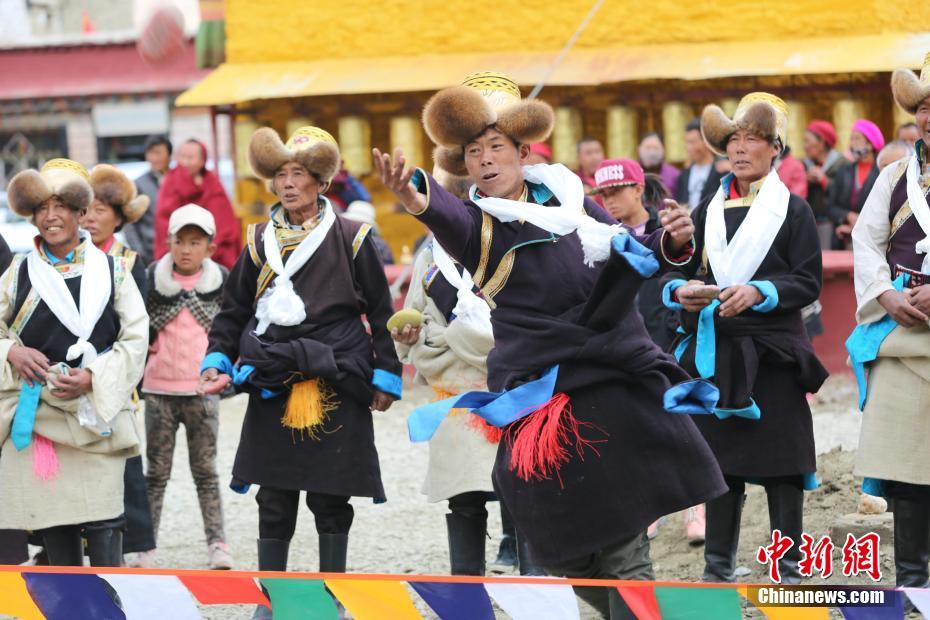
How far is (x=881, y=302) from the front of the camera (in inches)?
206

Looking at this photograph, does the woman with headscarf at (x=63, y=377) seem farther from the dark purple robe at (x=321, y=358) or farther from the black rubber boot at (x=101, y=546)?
the dark purple robe at (x=321, y=358)

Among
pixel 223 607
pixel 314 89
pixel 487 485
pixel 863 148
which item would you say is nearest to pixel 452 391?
pixel 487 485

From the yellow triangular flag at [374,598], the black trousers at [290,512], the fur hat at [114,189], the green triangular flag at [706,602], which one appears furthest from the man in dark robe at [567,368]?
the fur hat at [114,189]

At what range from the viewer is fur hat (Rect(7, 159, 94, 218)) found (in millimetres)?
5832

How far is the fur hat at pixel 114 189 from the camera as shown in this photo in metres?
6.73

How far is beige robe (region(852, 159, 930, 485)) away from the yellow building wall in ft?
23.9

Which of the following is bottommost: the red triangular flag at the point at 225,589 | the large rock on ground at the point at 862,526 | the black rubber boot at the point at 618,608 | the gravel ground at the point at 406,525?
the gravel ground at the point at 406,525

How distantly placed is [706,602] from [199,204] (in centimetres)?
757

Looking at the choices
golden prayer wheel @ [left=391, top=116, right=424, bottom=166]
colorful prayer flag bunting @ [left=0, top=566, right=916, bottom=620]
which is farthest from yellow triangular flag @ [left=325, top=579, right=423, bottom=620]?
golden prayer wheel @ [left=391, top=116, right=424, bottom=166]

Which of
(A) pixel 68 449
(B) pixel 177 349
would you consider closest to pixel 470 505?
(A) pixel 68 449

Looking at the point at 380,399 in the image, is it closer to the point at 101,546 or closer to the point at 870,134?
the point at 101,546

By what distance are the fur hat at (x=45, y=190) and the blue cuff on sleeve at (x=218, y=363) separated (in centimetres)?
85

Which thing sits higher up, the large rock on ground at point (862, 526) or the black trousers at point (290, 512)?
the black trousers at point (290, 512)

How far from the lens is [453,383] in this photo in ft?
20.0
